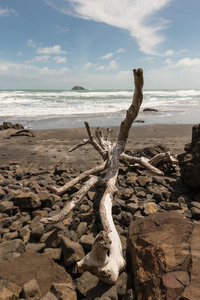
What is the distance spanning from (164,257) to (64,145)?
7055mm

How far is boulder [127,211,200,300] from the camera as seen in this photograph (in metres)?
1.46

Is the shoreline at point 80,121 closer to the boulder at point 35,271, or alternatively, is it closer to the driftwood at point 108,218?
the driftwood at point 108,218

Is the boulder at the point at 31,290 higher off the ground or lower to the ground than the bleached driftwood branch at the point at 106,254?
lower

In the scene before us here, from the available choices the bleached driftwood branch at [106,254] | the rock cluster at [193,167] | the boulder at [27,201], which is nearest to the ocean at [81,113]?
the rock cluster at [193,167]

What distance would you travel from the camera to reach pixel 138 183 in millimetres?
4430

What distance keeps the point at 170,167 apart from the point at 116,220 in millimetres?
2624

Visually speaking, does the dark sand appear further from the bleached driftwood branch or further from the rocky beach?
the bleached driftwood branch

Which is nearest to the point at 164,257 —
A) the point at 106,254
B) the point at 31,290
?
the point at 106,254

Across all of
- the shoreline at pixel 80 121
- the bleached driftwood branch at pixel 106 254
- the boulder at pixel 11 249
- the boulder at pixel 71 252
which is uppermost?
the shoreline at pixel 80 121

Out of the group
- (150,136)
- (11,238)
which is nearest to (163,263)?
(11,238)

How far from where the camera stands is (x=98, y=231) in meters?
2.82

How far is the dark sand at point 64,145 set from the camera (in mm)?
6242

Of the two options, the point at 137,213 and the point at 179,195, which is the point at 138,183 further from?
the point at 137,213

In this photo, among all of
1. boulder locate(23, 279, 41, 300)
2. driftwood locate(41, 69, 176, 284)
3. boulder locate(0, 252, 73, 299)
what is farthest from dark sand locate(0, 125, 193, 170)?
boulder locate(23, 279, 41, 300)
